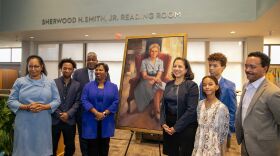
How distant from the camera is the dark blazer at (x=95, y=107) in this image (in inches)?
121

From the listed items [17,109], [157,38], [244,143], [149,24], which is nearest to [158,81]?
[157,38]

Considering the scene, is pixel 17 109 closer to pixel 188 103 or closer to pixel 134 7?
pixel 188 103

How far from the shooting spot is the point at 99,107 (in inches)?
121

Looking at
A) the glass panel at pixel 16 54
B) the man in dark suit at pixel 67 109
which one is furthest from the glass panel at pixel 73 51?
the man in dark suit at pixel 67 109

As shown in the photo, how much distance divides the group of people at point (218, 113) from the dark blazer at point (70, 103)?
42.5 inches

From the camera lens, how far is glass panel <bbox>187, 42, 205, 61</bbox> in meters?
9.00

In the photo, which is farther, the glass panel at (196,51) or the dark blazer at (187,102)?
the glass panel at (196,51)

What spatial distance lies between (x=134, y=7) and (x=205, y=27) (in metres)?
1.93

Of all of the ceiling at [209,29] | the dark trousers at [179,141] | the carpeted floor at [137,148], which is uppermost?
the ceiling at [209,29]

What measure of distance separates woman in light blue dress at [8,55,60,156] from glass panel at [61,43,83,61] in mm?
7414

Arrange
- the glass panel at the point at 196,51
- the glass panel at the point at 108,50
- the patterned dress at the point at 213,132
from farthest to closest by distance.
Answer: the glass panel at the point at 108,50 < the glass panel at the point at 196,51 < the patterned dress at the point at 213,132

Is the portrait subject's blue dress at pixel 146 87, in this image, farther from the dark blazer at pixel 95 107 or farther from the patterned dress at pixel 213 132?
the patterned dress at pixel 213 132

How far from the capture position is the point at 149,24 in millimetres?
6730

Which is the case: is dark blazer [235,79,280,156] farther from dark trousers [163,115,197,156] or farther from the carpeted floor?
the carpeted floor
